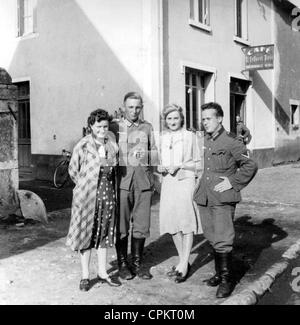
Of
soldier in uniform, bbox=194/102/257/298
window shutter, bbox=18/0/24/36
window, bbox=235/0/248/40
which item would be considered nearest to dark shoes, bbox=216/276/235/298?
soldier in uniform, bbox=194/102/257/298

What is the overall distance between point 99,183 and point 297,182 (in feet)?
29.2

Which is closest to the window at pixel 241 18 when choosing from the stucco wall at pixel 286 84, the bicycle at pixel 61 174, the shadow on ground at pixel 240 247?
the stucco wall at pixel 286 84

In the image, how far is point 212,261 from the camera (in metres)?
5.15

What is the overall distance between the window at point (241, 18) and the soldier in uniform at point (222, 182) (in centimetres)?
1096

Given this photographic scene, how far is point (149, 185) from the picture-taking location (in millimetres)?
4473

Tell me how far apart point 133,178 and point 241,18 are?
11543mm

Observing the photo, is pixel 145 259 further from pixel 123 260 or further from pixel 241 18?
pixel 241 18

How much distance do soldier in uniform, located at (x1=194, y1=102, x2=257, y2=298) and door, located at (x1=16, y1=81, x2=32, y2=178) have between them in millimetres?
10202

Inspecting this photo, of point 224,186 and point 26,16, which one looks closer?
point 224,186

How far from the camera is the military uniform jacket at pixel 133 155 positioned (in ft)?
14.4

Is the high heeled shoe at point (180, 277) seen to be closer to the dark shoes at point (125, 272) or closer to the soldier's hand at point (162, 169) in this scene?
the dark shoes at point (125, 272)

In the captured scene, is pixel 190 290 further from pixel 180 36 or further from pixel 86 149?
pixel 180 36

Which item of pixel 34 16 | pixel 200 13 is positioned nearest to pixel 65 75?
pixel 34 16
